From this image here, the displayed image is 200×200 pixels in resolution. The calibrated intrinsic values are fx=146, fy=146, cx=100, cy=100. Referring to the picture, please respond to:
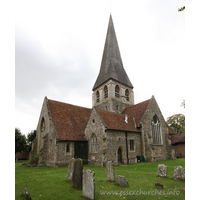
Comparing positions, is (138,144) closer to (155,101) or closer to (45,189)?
(155,101)

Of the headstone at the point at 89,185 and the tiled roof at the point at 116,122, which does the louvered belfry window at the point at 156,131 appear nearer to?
the tiled roof at the point at 116,122

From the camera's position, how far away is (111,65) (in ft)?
108

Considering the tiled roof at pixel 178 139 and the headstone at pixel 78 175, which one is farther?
the tiled roof at pixel 178 139

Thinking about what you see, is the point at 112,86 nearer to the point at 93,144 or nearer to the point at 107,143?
the point at 93,144

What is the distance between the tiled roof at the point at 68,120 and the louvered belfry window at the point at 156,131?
10.6m

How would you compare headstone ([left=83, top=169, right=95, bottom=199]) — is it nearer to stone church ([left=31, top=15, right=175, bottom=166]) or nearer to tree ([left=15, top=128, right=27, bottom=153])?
stone church ([left=31, top=15, right=175, bottom=166])

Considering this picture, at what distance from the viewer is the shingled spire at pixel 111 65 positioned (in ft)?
104

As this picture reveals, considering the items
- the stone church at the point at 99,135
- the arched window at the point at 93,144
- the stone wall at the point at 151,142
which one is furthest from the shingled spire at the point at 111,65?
the arched window at the point at 93,144

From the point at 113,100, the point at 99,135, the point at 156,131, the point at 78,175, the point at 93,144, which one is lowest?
the point at 93,144

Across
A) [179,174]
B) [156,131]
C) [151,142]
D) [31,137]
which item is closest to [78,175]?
[179,174]

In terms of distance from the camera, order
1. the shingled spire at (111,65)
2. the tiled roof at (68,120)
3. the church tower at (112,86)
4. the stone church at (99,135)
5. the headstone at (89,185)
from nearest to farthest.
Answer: the headstone at (89,185) < the stone church at (99,135) < the tiled roof at (68,120) < the church tower at (112,86) < the shingled spire at (111,65)

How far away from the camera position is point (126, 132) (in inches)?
749

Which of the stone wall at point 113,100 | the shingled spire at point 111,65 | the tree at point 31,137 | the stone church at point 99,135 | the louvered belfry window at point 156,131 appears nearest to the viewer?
the stone church at point 99,135

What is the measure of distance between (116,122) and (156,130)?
7942 millimetres
